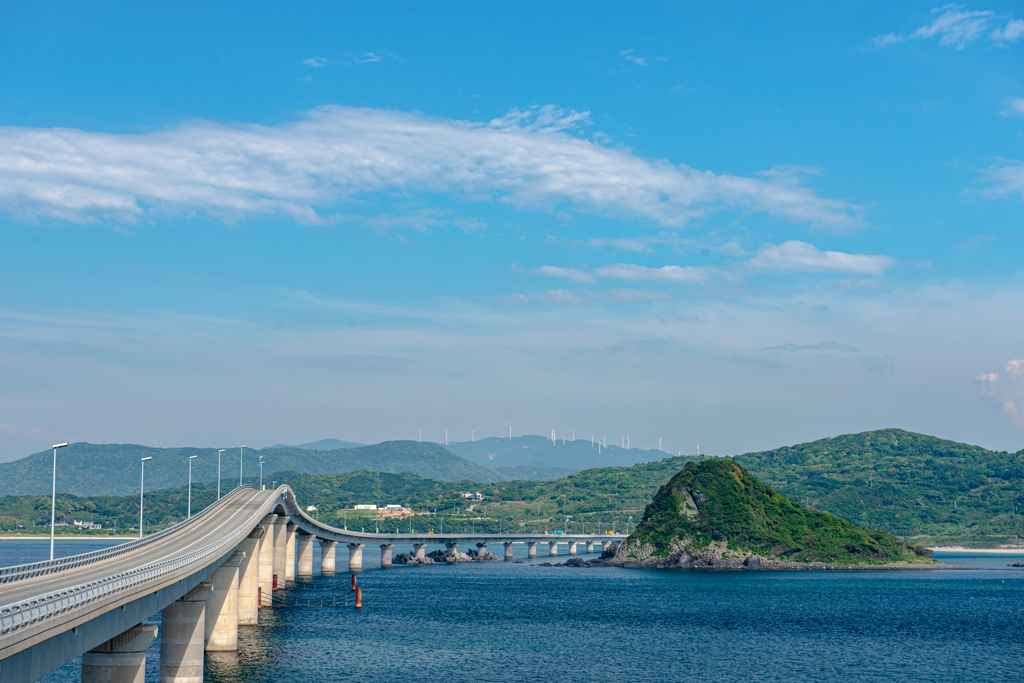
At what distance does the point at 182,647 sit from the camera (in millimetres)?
72188

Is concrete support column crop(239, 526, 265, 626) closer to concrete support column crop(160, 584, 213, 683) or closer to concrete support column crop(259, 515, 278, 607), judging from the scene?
concrete support column crop(259, 515, 278, 607)

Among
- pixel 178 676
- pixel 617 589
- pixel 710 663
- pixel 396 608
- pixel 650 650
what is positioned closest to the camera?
pixel 178 676

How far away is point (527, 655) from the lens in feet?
324

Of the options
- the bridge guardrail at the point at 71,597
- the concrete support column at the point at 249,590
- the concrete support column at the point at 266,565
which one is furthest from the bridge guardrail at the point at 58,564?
the concrete support column at the point at 266,565

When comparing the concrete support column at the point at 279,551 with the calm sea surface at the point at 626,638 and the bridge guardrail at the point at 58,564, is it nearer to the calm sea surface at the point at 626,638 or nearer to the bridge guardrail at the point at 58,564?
the calm sea surface at the point at 626,638

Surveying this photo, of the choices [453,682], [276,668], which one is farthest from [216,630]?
[453,682]

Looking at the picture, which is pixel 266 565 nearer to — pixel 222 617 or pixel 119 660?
pixel 222 617

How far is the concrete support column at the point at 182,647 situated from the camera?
72062 millimetres

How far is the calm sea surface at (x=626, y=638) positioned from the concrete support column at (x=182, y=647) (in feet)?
20.5

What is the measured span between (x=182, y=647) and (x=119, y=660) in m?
18.2

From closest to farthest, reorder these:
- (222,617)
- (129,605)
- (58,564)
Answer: (129,605), (58,564), (222,617)

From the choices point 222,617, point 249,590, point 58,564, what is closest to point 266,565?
point 249,590

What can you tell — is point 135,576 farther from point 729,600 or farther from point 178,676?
point 729,600

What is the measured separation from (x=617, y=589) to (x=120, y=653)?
146189mm
